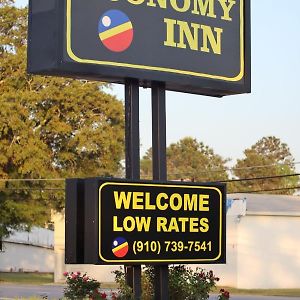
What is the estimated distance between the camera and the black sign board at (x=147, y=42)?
11984 mm

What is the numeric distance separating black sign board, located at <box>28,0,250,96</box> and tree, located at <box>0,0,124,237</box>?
35421 mm

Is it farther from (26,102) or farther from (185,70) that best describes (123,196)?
(26,102)

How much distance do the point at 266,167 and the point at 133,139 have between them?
96.1 m

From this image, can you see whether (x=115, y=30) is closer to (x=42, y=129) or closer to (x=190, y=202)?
(x=190, y=202)

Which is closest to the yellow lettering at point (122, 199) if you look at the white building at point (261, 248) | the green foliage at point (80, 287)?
the green foliage at point (80, 287)

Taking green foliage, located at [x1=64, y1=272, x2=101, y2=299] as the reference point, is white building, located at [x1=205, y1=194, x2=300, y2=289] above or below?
above

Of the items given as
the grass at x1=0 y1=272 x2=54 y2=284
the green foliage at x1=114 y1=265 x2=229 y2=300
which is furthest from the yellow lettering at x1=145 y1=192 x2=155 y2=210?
the grass at x1=0 y1=272 x2=54 y2=284

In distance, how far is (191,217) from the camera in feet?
42.5

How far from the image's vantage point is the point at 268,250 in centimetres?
4816

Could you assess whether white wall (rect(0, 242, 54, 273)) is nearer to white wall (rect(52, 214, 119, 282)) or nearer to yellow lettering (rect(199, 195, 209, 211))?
white wall (rect(52, 214, 119, 282))

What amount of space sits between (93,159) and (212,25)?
3798 centimetres

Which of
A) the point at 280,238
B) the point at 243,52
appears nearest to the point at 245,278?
the point at 280,238

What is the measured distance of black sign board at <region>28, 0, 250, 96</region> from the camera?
1198 cm

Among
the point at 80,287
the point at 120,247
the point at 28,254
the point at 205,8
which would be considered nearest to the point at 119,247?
the point at 120,247
